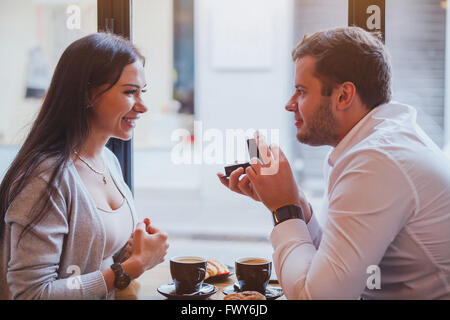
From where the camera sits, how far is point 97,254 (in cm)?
115

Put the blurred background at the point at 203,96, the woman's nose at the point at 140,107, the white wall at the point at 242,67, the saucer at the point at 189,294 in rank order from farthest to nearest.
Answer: the white wall at the point at 242,67
the blurred background at the point at 203,96
the woman's nose at the point at 140,107
the saucer at the point at 189,294

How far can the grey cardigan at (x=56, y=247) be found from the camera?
101 cm

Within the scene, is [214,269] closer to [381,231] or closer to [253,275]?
[253,275]

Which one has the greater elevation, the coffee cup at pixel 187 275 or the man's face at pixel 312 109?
the man's face at pixel 312 109

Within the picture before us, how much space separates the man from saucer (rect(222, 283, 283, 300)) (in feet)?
0.49

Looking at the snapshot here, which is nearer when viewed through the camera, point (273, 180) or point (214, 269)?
point (273, 180)

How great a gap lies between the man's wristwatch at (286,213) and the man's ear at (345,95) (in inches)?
11.1

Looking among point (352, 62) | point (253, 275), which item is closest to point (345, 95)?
point (352, 62)

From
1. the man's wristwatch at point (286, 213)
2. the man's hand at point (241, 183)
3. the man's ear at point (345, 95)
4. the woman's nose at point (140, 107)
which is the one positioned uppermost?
the man's ear at point (345, 95)

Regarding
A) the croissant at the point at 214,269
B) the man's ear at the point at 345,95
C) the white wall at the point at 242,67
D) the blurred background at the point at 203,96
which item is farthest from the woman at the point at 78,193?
the white wall at the point at 242,67

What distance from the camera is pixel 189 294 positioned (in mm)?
1128

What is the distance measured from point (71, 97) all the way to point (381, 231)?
2.71 feet

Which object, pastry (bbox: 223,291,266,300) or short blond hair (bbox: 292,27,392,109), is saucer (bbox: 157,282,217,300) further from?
short blond hair (bbox: 292,27,392,109)

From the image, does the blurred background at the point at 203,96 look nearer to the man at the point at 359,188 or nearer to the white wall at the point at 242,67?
the white wall at the point at 242,67
